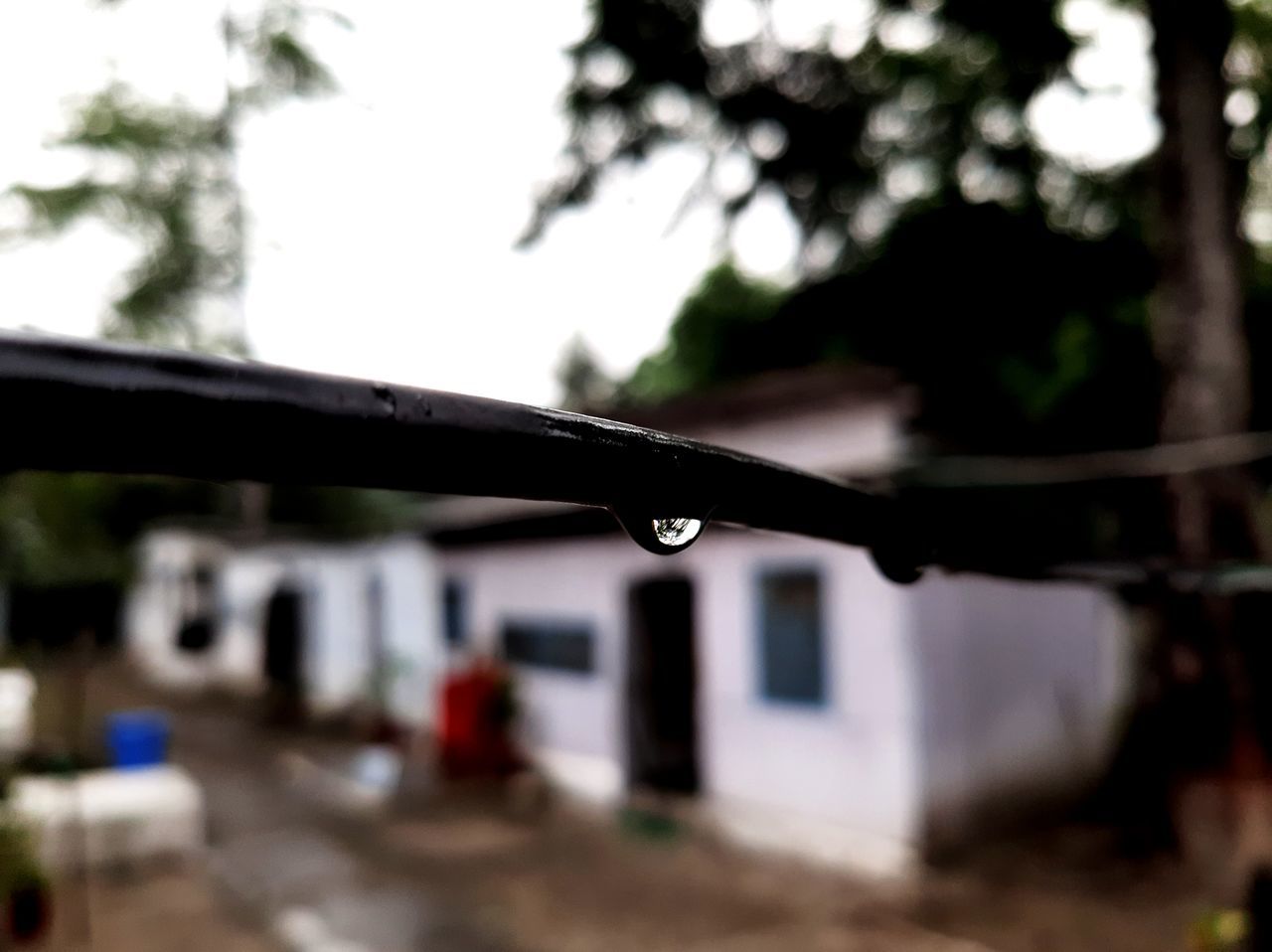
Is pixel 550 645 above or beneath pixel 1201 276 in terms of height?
beneath

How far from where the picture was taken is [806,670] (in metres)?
8.43

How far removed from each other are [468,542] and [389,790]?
12.5 feet

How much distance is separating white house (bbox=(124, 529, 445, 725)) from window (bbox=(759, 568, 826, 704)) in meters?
5.85

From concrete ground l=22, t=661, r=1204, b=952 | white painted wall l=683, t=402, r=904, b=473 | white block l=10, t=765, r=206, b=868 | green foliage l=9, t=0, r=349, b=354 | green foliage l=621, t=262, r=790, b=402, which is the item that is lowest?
concrete ground l=22, t=661, r=1204, b=952

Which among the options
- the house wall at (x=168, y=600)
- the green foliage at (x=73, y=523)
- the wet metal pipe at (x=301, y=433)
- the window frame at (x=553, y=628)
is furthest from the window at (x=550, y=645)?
the house wall at (x=168, y=600)

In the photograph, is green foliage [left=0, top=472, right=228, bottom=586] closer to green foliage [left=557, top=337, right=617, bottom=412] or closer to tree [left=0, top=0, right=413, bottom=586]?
tree [left=0, top=0, right=413, bottom=586]

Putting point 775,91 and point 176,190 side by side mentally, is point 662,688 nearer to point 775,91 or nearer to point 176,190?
point 775,91

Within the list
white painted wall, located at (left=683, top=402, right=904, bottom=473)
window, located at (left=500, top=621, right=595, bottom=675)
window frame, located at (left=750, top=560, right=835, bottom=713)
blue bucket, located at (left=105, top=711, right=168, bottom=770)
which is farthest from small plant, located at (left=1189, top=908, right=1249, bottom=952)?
blue bucket, located at (left=105, top=711, right=168, bottom=770)

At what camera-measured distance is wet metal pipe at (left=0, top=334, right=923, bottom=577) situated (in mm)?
385

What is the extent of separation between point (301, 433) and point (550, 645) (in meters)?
11.5

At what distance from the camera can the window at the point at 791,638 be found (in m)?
8.33

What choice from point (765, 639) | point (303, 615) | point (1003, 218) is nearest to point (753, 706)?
point (765, 639)

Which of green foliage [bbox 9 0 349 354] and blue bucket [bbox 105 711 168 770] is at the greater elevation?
green foliage [bbox 9 0 349 354]

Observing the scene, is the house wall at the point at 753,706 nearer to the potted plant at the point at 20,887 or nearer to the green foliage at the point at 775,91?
the green foliage at the point at 775,91
